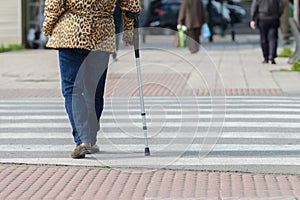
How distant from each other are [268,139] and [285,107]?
3.38 meters

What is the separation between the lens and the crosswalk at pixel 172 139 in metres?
8.52

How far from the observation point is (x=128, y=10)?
867 centimetres

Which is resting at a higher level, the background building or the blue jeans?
the blue jeans

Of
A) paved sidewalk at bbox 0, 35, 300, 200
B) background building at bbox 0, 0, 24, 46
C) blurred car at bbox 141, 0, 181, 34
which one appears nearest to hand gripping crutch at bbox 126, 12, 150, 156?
paved sidewalk at bbox 0, 35, 300, 200

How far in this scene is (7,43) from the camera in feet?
97.0

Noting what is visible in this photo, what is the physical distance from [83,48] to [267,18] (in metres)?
13.1

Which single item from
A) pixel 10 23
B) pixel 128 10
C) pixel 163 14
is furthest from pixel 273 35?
pixel 163 14

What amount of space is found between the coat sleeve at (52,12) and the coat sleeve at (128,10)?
0.59m

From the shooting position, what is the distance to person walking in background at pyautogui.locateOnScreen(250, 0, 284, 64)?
21062 mm

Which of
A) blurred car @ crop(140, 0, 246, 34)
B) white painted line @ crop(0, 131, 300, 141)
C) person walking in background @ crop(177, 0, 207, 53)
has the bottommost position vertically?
blurred car @ crop(140, 0, 246, 34)

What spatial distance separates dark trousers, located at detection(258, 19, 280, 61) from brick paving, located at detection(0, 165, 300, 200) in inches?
531

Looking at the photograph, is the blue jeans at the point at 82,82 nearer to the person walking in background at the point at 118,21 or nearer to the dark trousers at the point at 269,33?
the person walking in background at the point at 118,21

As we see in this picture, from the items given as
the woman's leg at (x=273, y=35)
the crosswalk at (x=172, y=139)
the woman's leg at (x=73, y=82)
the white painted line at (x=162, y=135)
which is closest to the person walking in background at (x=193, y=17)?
the woman's leg at (x=273, y=35)

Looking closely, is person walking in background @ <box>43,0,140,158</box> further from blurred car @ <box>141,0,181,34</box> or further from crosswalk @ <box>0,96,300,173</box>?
blurred car @ <box>141,0,181,34</box>
